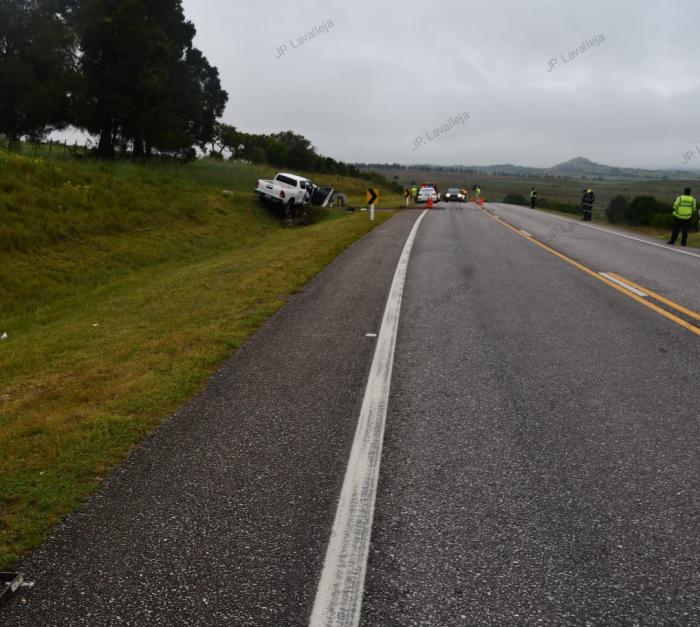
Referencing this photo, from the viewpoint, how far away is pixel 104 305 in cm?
1071

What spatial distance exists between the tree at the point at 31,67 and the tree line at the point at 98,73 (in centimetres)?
4

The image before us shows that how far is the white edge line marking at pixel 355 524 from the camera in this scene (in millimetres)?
2363

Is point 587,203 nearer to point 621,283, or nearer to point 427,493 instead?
point 621,283

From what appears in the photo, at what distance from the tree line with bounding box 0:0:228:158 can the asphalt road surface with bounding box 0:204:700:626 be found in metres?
22.3

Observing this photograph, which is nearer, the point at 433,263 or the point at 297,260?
the point at 433,263

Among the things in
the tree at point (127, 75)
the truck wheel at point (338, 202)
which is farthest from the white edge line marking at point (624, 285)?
the tree at point (127, 75)

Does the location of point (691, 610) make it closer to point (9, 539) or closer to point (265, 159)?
point (9, 539)

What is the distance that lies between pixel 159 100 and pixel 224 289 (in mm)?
23385

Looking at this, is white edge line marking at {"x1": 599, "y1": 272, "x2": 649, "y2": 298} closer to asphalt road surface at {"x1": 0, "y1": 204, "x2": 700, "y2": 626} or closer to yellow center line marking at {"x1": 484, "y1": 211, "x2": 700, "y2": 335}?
yellow center line marking at {"x1": 484, "y1": 211, "x2": 700, "y2": 335}

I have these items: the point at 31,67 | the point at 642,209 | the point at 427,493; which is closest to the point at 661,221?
the point at 642,209

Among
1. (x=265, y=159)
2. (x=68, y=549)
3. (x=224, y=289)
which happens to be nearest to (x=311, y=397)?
(x=68, y=549)

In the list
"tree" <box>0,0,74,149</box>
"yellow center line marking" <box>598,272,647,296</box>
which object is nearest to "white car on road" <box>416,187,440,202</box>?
"tree" <box>0,0,74,149</box>

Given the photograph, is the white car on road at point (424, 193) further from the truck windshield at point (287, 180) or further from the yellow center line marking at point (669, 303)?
the yellow center line marking at point (669, 303)

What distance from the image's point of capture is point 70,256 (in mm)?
14125
